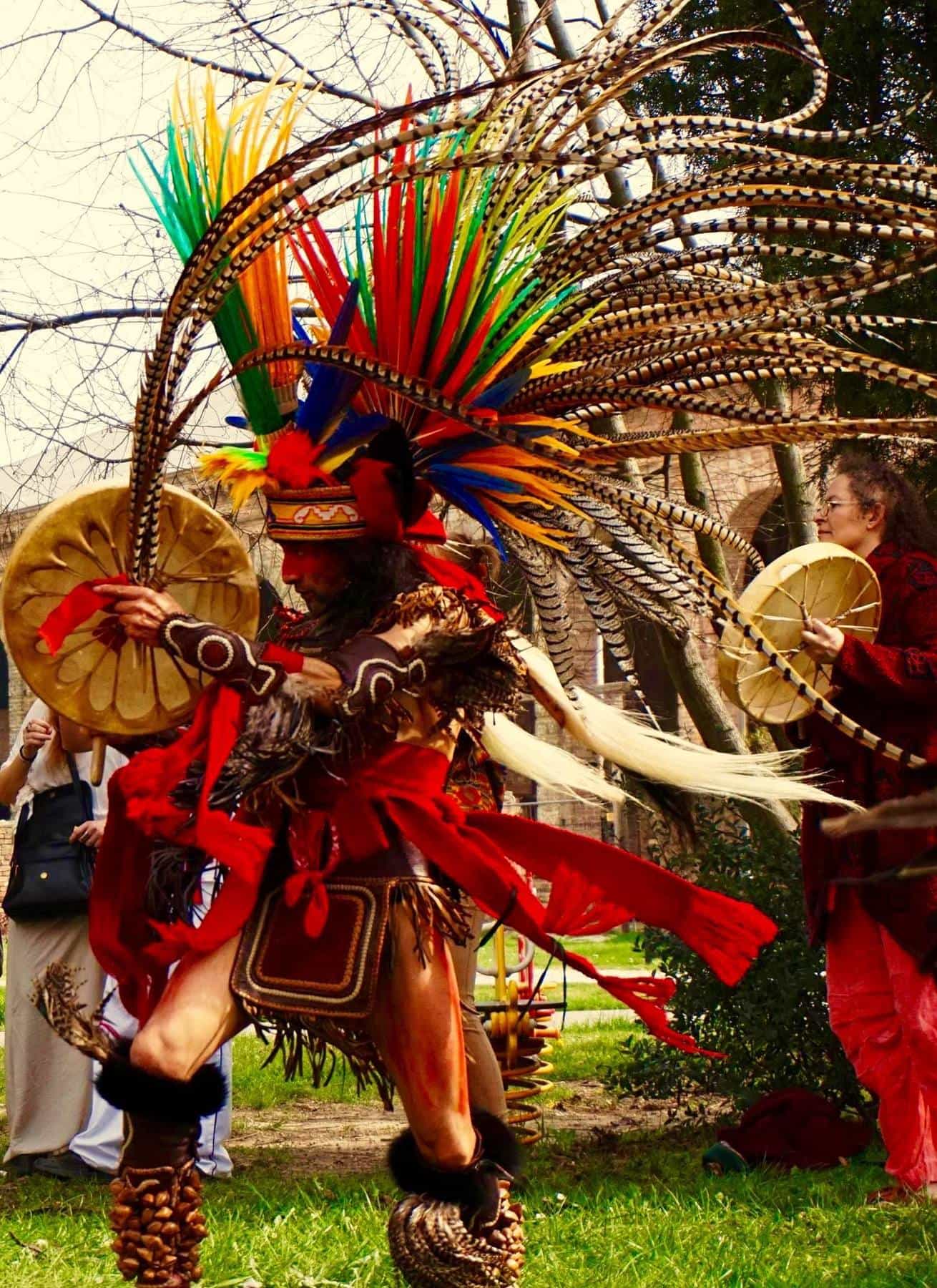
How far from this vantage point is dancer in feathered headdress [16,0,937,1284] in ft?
11.3

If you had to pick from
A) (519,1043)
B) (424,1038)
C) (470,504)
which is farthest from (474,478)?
(519,1043)

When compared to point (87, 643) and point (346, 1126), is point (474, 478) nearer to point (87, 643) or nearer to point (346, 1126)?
point (87, 643)

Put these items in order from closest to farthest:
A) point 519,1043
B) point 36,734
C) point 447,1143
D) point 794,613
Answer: point 447,1143, point 794,613, point 36,734, point 519,1043

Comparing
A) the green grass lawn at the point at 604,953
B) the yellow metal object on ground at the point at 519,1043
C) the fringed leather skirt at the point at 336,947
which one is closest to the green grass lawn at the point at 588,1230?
the yellow metal object on ground at the point at 519,1043

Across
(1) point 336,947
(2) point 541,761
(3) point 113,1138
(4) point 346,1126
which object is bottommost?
(4) point 346,1126

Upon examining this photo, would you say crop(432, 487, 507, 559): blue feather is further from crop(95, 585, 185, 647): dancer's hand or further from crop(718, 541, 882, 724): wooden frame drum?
crop(718, 541, 882, 724): wooden frame drum

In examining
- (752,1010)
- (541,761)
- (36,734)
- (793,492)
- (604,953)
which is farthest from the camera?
(604,953)

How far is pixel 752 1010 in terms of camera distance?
236 inches

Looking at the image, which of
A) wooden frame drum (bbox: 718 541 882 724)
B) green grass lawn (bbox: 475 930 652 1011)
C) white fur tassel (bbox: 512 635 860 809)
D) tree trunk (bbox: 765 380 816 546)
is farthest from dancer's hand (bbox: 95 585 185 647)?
green grass lawn (bbox: 475 930 652 1011)

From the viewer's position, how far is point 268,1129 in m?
6.80

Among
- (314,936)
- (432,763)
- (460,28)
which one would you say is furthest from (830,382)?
(314,936)

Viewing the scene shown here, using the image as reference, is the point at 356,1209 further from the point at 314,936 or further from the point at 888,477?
the point at 888,477

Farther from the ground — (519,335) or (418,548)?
(519,335)

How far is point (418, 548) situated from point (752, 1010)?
2828 millimetres
